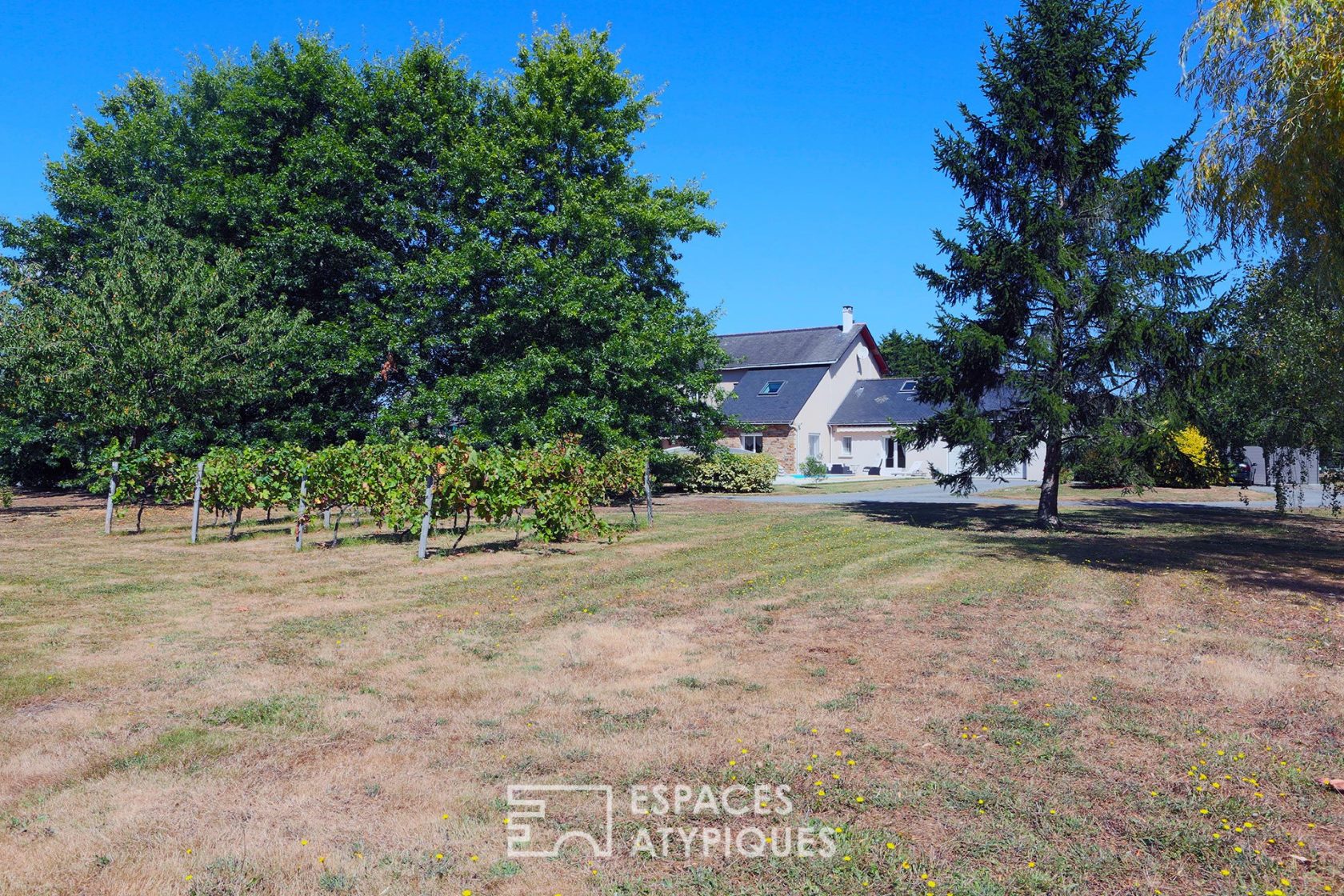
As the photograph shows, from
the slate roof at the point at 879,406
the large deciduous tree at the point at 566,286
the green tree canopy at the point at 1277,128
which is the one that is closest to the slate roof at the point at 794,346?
the slate roof at the point at 879,406

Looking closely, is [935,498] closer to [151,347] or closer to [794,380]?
[794,380]

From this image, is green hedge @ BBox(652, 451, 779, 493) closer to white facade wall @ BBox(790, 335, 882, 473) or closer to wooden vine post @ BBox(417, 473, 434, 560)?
white facade wall @ BBox(790, 335, 882, 473)

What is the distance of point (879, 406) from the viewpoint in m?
46.4

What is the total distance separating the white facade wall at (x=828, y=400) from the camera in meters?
44.5

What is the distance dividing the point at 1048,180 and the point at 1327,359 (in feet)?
25.7

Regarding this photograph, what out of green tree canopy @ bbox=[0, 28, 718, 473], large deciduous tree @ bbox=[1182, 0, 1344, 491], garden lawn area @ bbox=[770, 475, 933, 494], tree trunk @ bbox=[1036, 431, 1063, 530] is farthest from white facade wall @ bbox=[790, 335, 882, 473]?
large deciduous tree @ bbox=[1182, 0, 1344, 491]

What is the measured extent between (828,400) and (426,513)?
3570 centimetres

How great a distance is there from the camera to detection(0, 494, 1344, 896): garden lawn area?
387 centimetres

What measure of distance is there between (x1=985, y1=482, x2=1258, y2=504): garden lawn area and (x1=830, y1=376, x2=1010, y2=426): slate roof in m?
9.54

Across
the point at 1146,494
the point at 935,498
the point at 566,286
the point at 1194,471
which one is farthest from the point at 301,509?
the point at 1194,471

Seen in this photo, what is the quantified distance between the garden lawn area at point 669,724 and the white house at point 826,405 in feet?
106

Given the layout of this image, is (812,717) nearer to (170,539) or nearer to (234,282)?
(170,539)

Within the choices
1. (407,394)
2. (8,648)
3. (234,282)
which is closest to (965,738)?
(8,648)

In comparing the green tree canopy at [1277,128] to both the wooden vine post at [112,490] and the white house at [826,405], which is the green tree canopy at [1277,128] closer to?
the wooden vine post at [112,490]
